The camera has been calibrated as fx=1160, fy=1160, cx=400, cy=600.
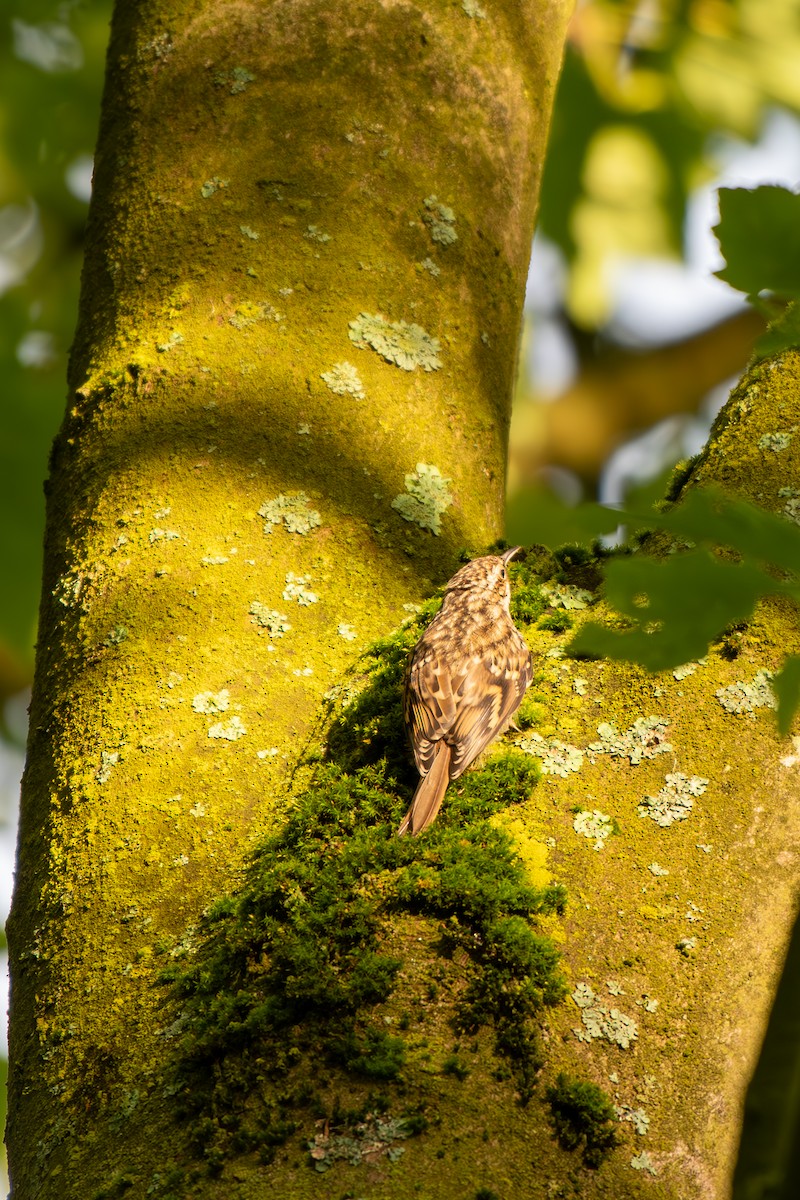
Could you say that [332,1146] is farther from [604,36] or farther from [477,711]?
[604,36]

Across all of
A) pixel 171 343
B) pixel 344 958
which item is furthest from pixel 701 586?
pixel 171 343

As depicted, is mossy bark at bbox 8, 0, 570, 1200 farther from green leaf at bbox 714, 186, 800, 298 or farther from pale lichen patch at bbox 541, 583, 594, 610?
green leaf at bbox 714, 186, 800, 298

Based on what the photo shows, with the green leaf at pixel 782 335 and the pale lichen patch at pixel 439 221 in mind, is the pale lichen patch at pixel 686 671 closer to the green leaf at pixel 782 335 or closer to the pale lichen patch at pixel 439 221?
the green leaf at pixel 782 335

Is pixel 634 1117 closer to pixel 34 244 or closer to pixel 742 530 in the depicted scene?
pixel 742 530

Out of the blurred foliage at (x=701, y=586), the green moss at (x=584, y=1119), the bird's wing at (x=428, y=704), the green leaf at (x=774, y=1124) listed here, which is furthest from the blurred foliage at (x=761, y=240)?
the bird's wing at (x=428, y=704)

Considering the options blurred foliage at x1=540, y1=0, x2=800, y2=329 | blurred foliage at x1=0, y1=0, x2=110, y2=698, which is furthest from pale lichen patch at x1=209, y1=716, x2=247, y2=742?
blurred foliage at x1=540, y1=0, x2=800, y2=329

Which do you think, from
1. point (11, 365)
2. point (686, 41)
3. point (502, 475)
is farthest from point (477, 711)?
point (686, 41)
